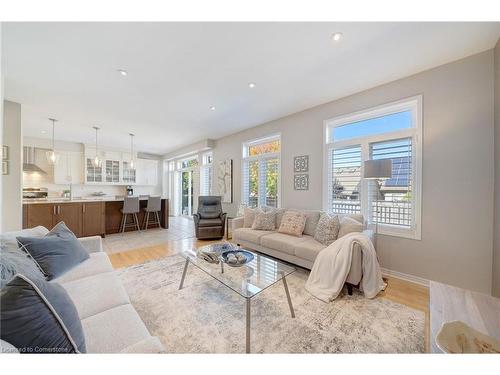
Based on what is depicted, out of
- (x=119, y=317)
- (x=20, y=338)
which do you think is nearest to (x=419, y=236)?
(x=119, y=317)

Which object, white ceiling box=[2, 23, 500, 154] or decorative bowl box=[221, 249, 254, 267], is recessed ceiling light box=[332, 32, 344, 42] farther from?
decorative bowl box=[221, 249, 254, 267]

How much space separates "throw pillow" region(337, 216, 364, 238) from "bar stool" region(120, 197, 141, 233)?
187 inches

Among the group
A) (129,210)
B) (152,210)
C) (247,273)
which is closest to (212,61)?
(247,273)

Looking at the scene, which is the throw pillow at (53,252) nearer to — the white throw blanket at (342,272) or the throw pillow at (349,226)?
the white throw blanket at (342,272)

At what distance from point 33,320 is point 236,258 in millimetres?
1469

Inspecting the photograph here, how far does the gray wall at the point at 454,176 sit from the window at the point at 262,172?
2028mm

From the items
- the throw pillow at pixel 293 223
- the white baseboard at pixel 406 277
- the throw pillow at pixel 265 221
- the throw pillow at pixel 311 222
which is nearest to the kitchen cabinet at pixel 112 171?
the throw pillow at pixel 265 221

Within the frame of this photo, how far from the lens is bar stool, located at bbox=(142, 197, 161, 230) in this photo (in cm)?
→ 532

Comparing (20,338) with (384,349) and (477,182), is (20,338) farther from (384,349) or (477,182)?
(477,182)

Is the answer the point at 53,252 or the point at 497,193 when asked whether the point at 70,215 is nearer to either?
the point at 53,252

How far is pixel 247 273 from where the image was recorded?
1899 millimetres

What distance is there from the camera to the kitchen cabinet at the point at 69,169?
606 cm

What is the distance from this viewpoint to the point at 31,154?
5727 millimetres
